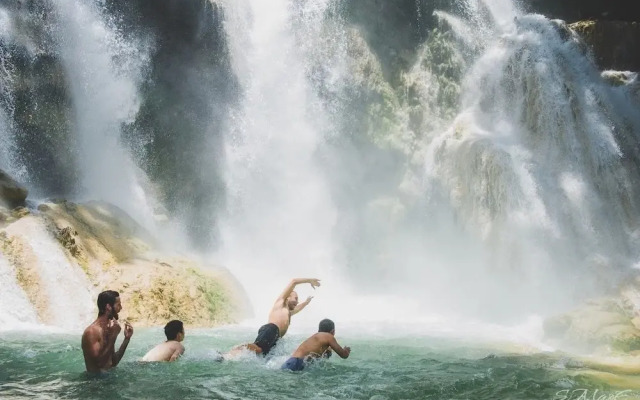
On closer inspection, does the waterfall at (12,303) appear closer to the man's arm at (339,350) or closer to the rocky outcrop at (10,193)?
the rocky outcrop at (10,193)

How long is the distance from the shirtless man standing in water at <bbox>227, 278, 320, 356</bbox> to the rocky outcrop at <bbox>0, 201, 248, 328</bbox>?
14.5ft

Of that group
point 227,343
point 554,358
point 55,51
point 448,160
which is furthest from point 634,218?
point 55,51

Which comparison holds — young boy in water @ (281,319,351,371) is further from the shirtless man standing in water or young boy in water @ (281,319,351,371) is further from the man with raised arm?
the man with raised arm

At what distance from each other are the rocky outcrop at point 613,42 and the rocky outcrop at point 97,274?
16.3m

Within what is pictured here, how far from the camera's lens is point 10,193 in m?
12.6

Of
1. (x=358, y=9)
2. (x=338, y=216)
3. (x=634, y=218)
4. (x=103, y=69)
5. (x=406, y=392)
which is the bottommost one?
(x=406, y=392)

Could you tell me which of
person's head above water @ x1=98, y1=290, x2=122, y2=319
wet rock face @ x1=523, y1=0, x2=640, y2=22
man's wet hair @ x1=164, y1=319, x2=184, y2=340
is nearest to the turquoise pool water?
man's wet hair @ x1=164, y1=319, x2=184, y2=340

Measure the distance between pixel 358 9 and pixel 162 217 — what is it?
12620mm

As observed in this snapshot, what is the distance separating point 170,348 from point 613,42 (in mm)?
20532

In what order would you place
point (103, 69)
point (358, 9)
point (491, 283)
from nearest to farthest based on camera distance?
point (491, 283) → point (103, 69) → point (358, 9)

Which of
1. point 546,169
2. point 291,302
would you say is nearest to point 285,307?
point 291,302

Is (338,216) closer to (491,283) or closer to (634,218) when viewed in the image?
(491,283)

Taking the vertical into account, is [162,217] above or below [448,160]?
below

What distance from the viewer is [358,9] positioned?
Result: 23156 mm
